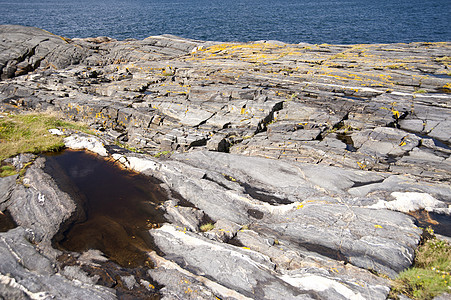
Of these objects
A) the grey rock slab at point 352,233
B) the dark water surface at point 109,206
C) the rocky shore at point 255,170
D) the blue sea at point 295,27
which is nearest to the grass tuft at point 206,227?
the rocky shore at point 255,170

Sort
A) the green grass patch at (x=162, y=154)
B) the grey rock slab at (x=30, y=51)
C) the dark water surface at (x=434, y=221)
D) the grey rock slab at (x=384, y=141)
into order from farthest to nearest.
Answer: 1. the grey rock slab at (x=30, y=51)
2. the green grass patch at (x=162, y=154)
3. the grey rock slab at (x=384, y=141)
4. the dark water surface at (x=434, y=221)

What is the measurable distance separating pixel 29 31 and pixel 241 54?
122 ft

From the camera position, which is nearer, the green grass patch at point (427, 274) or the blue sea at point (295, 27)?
the green grass patch at point (427, 274)

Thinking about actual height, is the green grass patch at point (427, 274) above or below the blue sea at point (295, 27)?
below

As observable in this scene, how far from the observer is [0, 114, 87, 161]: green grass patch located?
64.2 feet

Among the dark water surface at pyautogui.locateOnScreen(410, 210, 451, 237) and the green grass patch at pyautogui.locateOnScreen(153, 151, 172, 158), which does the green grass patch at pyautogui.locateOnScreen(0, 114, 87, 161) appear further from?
the dark water surface at pyautogui.locateOnScreen(410, 210, 451, 237)

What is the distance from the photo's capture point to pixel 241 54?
3959cm

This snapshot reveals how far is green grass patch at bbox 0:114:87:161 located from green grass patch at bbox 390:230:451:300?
2262 cm

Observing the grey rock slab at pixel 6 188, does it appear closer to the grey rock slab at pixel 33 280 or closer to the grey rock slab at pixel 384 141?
the grey rock slab at pixel 33 280

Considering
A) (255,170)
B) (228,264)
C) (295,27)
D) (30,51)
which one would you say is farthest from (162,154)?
(295,27)

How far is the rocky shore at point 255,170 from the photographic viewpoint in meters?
10.2

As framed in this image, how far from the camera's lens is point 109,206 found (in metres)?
15.3

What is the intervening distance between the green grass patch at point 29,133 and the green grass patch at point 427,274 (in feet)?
74.2

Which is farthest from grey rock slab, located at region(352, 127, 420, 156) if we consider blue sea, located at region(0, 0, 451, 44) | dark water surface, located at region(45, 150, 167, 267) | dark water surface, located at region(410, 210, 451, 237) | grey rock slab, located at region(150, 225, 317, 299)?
blue sea, located at region(0, 0, 451, 44)
